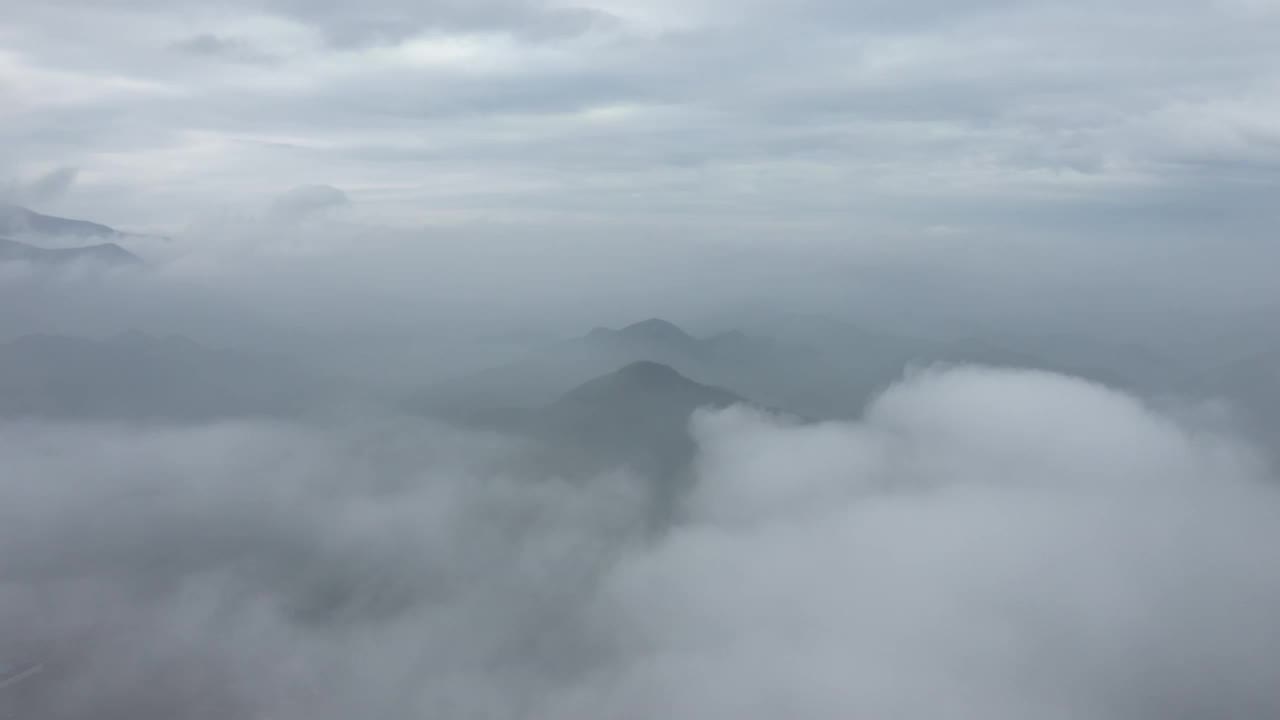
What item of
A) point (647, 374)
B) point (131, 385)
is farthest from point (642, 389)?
point (131, 385)

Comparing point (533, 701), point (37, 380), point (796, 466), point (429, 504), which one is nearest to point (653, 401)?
point (796, 466)

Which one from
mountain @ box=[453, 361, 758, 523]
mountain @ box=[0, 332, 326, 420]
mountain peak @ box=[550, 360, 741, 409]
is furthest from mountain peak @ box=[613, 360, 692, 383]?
mountain @ box=[0, 332, 326, 420]

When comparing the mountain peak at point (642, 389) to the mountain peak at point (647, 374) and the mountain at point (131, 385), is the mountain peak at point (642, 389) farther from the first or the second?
the mountain at point (131, 385)

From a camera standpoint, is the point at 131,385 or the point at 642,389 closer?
the point at 642,389

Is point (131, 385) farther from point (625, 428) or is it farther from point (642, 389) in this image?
point (625, 428)

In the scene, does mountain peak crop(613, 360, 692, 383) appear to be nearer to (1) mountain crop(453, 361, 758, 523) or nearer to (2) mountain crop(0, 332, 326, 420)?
(1) mountain crop(453, 361, 758, 523)

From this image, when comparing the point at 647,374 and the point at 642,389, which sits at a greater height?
the point at 647,374

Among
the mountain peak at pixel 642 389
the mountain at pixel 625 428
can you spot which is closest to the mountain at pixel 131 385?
the mountain at pixel 625 428

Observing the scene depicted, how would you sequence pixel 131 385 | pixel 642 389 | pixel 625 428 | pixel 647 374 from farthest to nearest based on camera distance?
pixel 131 385 → pixel 647 374 → pixel 642 389 → pixel 625 428
